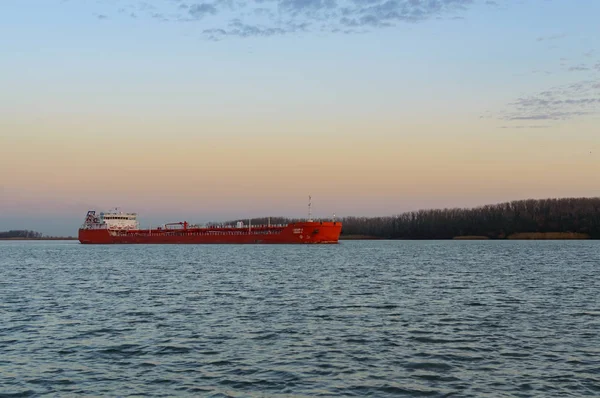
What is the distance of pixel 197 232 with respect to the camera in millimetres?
159000

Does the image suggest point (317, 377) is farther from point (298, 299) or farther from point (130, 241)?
point (130, 241)

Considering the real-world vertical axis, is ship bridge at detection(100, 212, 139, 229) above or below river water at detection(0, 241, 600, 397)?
above

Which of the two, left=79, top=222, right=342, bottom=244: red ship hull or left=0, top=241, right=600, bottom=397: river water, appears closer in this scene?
left=0, top=241, right=600, bottom=397: river water

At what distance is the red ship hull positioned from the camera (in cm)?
13850

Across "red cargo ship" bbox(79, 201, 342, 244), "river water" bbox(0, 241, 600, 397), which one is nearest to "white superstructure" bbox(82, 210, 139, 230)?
"red cargo ship" bbox(79, 201, 342, 244)

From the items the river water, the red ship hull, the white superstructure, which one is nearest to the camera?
the river water

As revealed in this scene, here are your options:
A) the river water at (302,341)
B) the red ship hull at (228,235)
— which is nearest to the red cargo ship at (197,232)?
the red ship hull at (228,235)

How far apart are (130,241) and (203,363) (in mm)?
157753

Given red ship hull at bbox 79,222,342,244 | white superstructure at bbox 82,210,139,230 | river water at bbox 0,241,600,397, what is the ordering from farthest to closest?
white superstructure at bbox 82,210,139,230 → red ship hull at bbox 79,222,342,244 → river water at bbox 0,241,600,397

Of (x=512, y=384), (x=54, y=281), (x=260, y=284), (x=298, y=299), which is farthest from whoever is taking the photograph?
(x=54, y=281)

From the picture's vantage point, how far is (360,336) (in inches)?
949

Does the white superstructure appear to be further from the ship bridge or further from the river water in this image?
the river water

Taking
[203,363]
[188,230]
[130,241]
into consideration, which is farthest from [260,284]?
[130,241]

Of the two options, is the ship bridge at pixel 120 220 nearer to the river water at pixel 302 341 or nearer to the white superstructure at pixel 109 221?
the white superstructure at pixel 109 221
